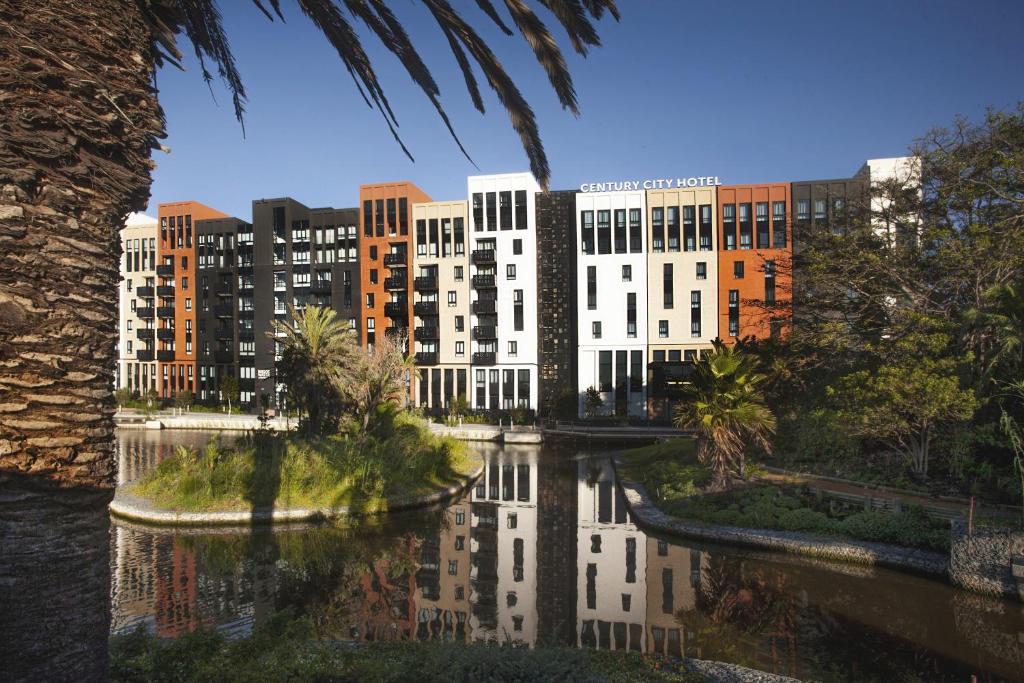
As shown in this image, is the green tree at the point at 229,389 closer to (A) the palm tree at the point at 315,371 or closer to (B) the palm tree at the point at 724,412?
(A) the palm tree at the point at 315,371

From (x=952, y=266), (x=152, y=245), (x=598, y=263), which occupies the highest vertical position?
(x=152, y=245)

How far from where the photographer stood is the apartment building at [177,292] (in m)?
64.2

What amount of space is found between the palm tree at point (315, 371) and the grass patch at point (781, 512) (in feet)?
53.8

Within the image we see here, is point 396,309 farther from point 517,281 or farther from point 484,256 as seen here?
point 517,281


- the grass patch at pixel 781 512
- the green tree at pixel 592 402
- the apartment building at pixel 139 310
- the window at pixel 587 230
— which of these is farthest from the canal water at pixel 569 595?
the apartment building at pixel 139 310

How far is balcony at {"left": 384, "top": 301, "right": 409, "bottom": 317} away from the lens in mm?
58141

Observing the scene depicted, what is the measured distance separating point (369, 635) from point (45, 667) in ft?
27.9

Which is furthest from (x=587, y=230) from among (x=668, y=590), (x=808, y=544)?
(x=668, y=590)

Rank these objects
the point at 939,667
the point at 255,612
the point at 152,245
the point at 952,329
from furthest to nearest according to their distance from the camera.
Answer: the point at 152,245 < the point at 952,329 < the point at 255,612 < the point at 939,667

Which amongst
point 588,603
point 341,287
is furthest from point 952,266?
point 341,287

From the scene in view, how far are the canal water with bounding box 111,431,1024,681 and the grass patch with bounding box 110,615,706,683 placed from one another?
118cm

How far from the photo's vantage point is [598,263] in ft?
183

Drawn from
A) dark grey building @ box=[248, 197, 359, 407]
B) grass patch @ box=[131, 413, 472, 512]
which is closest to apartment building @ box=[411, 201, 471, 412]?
dark grey building @ box=[248, 197, 359, 407]

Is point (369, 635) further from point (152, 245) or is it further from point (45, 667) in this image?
point (152, 245)
